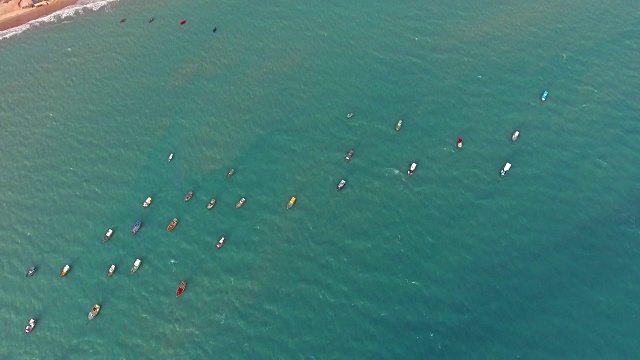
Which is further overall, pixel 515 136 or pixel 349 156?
pixel 515 136

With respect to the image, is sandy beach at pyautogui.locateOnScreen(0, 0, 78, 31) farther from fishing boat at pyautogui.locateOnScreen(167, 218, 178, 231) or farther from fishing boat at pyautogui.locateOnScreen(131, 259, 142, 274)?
fishing boat at pyautogui.locateOnScreen(131, 259, 142, 274)

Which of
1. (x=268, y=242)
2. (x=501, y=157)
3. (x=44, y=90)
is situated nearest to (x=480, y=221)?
(x=501, y=157)

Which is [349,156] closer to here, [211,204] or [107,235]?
[211,204]

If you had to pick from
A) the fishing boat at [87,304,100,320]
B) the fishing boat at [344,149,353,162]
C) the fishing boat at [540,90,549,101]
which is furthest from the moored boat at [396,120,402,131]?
the fishing boat at [87,304,100,320]

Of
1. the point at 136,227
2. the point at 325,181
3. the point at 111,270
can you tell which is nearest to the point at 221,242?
the point at 136,227

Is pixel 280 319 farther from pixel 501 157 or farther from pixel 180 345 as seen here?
pixel 501 157
